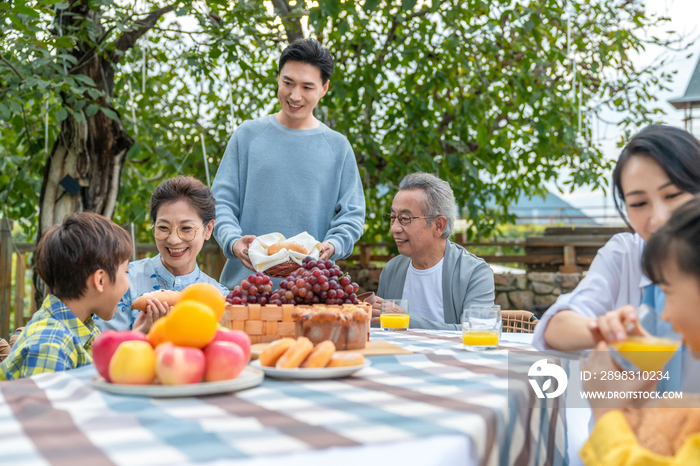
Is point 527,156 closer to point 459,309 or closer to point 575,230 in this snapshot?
point 575,230

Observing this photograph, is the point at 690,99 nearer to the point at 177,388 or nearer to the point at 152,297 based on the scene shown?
the point at 152,297

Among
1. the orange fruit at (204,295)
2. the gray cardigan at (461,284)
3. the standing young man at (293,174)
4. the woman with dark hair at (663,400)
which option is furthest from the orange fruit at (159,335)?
the gray cardigan at (461,284)

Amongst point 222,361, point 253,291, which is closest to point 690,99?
point 253,291

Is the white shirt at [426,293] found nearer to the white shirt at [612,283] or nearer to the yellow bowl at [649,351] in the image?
the white shirt at [612,283]

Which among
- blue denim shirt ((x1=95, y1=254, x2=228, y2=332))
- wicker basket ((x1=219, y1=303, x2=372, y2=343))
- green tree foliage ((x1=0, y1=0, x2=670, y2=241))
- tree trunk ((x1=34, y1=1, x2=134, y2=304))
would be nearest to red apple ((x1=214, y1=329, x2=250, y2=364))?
wicker basket ((x1=219, y1=303, x2=372, y2=343))

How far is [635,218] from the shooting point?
1.38 m

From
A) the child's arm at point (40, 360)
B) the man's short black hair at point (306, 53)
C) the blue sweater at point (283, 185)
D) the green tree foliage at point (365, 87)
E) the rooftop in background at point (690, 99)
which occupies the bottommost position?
the child's arm at point (40, 360)

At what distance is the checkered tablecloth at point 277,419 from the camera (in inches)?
27.9

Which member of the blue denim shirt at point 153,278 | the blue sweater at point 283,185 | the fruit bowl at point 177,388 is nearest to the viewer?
the fruit bowl at point 177,388

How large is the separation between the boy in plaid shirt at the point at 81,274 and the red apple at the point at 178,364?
0.55 m

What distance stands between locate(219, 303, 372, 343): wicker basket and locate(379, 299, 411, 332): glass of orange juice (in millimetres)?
609

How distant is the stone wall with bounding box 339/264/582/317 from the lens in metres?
6.70

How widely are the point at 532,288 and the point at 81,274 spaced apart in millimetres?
5949

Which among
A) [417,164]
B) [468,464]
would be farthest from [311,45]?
[417,164]
